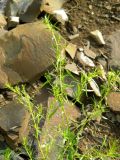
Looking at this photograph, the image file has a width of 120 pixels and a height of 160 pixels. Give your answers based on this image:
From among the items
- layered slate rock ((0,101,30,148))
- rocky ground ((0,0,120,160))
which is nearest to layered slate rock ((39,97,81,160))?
rocky ground ((0,0,120,160))

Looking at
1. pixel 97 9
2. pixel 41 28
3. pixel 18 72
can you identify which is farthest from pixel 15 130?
pixel 97 9

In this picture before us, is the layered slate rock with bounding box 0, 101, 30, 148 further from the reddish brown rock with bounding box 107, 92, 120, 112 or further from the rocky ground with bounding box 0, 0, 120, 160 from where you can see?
the reddish brown rock with bounding box 107, 92, 120, 112

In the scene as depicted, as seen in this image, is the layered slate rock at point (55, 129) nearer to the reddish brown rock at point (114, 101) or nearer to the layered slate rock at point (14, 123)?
the layered slate rock at point (14, 123)

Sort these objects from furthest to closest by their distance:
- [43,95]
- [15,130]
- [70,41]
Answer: [70,41] < [43,95] < [15,130]

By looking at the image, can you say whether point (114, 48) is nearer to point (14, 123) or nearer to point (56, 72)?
point (56, 72)

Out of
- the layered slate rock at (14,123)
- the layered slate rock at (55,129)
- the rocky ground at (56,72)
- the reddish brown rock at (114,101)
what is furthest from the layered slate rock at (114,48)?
the layered slate rock at (14,123)

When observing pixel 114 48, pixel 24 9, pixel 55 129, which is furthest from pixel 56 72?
pixel 24 9

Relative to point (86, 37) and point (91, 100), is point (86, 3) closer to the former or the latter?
point (86, 37)
